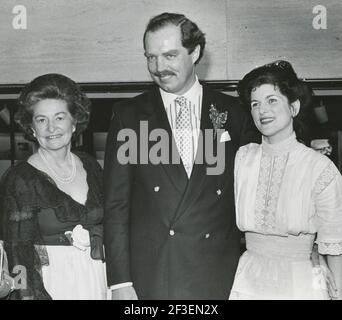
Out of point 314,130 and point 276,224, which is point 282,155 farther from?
point 314,130

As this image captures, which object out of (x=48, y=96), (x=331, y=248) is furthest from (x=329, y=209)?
(x=48, y=96)

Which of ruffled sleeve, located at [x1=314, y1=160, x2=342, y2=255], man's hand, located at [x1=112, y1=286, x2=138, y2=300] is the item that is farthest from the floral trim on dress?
man's hand, located at [x1=112, y1=286, x2=138, y2=300]

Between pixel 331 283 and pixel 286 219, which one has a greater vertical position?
pixel 286 219

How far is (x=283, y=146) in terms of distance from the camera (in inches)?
69.1

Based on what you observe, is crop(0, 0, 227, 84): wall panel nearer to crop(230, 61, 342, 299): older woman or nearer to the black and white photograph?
the black and white photograph

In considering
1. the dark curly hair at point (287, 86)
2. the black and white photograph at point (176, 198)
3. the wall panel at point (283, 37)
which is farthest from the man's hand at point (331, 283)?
the wall panel at point (283, 37)

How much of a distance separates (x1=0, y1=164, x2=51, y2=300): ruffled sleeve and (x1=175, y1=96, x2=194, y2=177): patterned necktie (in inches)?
20.2

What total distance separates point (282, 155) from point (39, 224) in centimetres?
83

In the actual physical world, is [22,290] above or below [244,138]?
below

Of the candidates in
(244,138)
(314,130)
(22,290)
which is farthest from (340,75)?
(22,290)

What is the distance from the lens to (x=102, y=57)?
2.48m

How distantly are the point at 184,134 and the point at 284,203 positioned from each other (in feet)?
1.27

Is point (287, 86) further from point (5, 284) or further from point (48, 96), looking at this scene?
point (5, 284)

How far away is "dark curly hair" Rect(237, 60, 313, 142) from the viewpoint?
5.72ft
